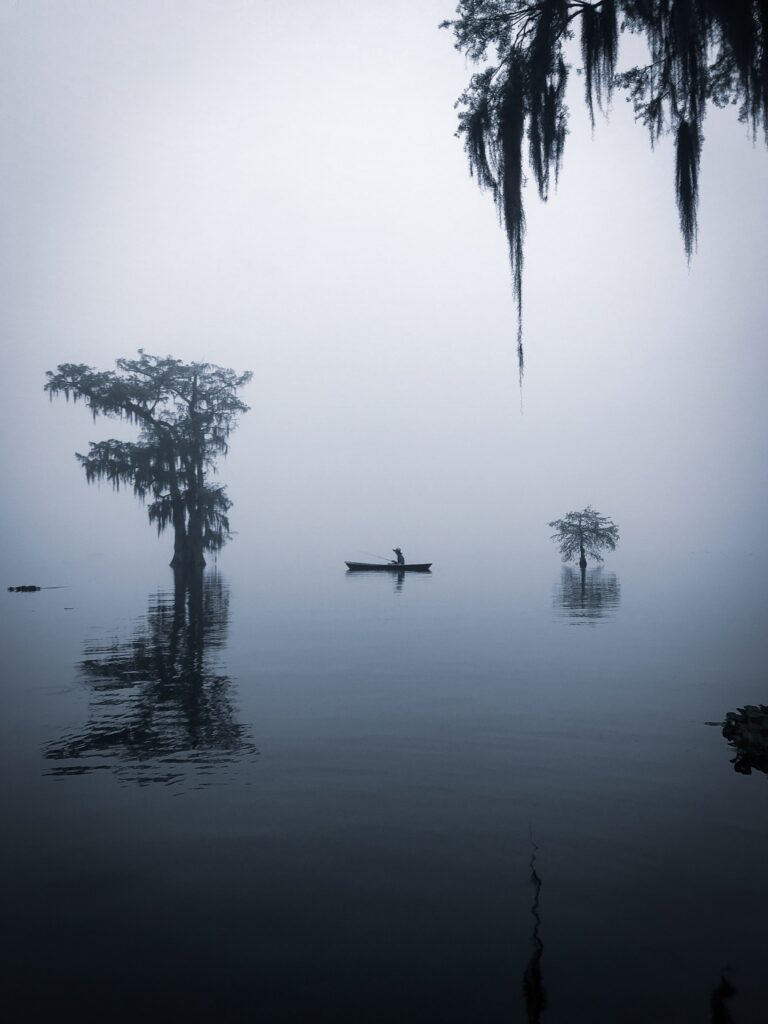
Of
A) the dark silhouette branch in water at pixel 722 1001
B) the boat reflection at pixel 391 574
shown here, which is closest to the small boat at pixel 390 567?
the boat reflection at pixel 391 574

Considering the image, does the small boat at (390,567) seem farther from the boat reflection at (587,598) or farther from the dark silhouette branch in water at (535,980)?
the dark silhouette branch in water at (535,980)

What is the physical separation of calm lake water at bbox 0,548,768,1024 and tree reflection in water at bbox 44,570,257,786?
6cm

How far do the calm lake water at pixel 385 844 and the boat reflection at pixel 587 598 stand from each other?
10056mm

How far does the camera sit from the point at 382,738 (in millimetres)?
8703

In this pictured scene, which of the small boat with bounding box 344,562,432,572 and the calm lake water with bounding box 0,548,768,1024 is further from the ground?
the small boat with bounding box 344,562,432,572

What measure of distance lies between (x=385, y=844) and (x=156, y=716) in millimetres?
5382

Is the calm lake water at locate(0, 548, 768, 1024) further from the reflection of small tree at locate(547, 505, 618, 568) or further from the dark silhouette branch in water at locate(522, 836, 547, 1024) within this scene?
the reflection of small tree at locate(547, 505, 618, 568)

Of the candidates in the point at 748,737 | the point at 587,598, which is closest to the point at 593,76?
the point at 748,737

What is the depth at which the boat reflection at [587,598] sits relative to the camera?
23797mm

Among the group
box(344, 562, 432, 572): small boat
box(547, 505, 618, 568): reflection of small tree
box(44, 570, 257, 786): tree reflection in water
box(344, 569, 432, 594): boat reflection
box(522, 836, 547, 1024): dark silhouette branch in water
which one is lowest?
box(522, 836, 547, 1024): dark silhouette branch in water

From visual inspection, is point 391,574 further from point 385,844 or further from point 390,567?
point 385,844

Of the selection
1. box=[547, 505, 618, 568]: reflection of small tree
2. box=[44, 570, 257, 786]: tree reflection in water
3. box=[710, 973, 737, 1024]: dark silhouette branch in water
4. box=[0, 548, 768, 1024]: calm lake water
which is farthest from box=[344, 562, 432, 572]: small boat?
box=[710, 973, 737, 1024]: dark silhouette branch in water

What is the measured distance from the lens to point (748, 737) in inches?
314

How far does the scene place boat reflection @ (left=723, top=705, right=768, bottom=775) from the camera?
7.45 metres
